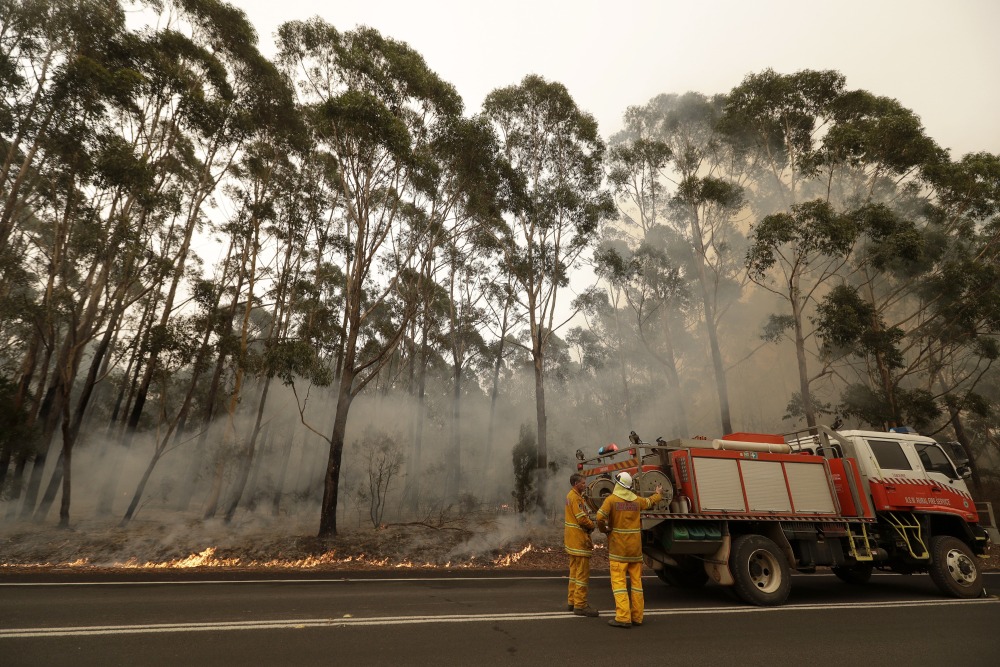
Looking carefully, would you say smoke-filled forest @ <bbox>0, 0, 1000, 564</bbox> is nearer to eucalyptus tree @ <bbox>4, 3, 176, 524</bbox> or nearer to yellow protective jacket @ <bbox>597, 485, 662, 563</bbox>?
eucalyptus tree @ <bbox>4, 3, 176, 524</bbox>

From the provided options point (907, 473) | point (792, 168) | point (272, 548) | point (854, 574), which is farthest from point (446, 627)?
point (792, 168)

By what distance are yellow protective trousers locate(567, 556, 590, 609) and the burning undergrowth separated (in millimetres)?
5981

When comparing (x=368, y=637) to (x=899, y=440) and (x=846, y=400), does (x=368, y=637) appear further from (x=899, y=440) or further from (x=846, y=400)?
(x=846, y=400)

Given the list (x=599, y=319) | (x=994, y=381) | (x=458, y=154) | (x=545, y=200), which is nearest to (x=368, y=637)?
(x=458, y=154)

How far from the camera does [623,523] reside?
557 centimetres

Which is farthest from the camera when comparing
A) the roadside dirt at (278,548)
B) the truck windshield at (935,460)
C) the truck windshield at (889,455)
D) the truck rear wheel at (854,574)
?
the roadside dirt at (278,548)

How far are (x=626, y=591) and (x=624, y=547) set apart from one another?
0.43 m

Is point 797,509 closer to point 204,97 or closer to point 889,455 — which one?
point 889,455

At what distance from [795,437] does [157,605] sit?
10.2 m

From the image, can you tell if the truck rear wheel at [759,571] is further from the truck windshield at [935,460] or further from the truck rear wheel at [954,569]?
the truck windshield at [935,460]

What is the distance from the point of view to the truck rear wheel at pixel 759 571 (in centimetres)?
663

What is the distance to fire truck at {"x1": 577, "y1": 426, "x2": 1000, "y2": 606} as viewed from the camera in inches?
266

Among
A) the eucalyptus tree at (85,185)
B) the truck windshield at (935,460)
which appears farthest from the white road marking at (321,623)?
the eucalyptus tree at (85,185)

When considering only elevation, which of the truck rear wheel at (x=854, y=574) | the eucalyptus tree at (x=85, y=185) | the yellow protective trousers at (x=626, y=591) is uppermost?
the eucalyptus tree at (x=85, y=185)
